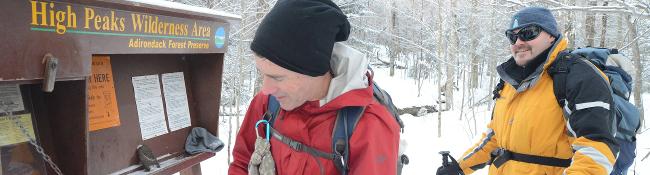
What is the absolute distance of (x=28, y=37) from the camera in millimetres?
1825

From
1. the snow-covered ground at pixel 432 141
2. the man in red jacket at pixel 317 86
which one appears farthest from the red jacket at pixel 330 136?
the snow-covered ground at pixel 432 141

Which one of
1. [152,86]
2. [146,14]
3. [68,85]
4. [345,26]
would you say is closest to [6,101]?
[68,85]

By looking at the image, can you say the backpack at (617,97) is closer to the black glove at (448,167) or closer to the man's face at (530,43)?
the man's face at (530,43)

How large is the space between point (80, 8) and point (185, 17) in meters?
0.85

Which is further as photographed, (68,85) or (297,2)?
(68,85)

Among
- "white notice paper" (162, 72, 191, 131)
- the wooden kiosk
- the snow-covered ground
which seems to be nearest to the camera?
the wooden kiosk

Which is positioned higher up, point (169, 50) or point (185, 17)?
point (185, 17)

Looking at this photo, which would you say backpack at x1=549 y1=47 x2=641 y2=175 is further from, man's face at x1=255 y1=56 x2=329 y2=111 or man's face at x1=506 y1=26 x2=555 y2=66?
man's face at x1=255 y1=56 x2=329 y2=111

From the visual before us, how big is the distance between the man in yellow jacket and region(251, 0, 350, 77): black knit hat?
1.48 metres

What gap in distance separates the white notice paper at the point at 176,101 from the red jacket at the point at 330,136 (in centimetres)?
174

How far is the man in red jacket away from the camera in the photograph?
153cm

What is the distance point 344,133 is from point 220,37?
1988 mm

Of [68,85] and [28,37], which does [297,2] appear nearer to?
[28,37]

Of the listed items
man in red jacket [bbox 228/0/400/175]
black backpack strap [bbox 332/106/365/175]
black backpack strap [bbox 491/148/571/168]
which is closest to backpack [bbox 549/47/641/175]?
black backpack strap [bbox 491/148/571/168]
